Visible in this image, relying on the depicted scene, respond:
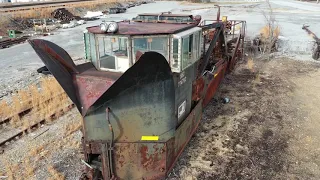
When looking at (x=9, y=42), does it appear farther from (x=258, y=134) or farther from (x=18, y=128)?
(x=258, y=134)

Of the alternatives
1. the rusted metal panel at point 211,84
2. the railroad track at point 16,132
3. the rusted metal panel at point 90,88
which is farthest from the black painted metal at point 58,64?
the rusted metal panel at point 211,84

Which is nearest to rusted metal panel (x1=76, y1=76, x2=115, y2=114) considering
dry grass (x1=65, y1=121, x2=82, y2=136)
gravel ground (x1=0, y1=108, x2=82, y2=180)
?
gravel ground (x1=0, y1=108, x2=82, y2=180)

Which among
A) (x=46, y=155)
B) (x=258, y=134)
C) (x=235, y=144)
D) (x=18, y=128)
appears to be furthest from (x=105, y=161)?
(x=258, y=134)

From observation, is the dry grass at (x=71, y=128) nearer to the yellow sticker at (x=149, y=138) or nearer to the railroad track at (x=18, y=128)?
the railroad track at (x=18, y=128)

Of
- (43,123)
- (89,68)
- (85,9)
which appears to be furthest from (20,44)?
(85,9)

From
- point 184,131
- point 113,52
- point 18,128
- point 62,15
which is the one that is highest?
point 62,15

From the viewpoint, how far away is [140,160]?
5.43 m

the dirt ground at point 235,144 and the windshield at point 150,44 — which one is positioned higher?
the windshield at point 150,44

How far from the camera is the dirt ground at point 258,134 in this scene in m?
6.45

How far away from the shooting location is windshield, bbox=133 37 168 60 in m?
5.32

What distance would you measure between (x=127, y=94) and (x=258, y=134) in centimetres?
486

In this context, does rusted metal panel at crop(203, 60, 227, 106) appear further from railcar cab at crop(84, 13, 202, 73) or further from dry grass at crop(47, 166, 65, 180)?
dry grass at crop(47, 166, 65, 180)

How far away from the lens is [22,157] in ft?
22.1

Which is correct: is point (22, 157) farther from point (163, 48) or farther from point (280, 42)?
point (280, 42)
